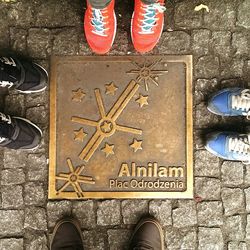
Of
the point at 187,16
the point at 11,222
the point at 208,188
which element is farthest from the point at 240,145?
the point at 11,222

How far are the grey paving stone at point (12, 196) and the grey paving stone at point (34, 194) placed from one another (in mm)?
28

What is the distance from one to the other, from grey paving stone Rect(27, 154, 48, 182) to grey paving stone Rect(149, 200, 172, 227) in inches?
23.0

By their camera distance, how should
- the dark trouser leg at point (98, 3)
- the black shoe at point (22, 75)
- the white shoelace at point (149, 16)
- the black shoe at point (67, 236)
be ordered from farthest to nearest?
the black shoe at point (67, 236), the black shoe at point (22, 75), the white shoelace at point (149, 16), the dark trouser leg at point (98, 3)

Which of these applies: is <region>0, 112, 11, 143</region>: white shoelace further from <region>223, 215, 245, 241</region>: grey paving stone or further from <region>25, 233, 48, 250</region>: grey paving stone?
<region>223, 215, 245, 241</region>: grey paving stone

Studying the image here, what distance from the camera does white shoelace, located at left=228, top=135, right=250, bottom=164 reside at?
213cm

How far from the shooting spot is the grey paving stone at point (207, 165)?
2.24 meters

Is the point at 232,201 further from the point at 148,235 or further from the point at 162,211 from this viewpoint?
the point at 148,235

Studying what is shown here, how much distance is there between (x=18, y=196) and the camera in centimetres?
224

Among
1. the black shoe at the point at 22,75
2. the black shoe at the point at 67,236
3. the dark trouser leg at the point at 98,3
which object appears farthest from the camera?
the black shoe at the point at 67,236

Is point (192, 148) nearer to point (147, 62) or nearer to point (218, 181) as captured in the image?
point (218, 181)

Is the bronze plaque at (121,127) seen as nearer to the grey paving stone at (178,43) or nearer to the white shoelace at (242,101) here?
the grey paving stone at (178,43)

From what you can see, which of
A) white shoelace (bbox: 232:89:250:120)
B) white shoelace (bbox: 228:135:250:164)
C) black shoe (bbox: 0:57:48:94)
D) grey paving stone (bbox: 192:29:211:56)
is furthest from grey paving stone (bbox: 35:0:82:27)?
white shoelace (bbox: 228:135:250:164)

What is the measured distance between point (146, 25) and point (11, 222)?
4.01 ft

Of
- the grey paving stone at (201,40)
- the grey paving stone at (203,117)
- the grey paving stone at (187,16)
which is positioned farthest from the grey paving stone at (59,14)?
the grey paving stone at (203,117)
